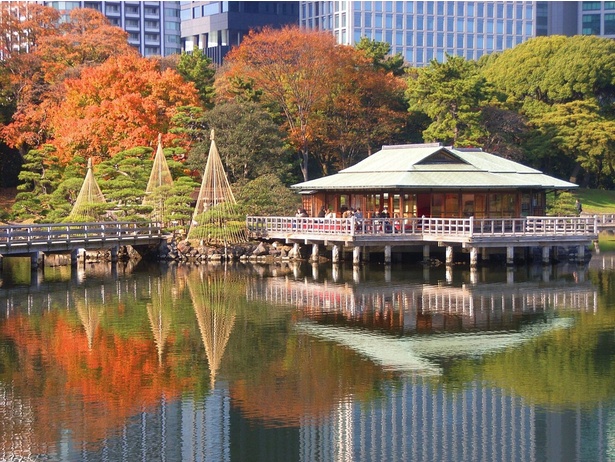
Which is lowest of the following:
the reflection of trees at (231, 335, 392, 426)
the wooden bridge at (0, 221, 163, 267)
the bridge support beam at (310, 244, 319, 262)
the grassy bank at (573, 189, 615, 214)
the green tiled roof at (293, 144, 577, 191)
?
the reflection of trees at (231, 335, 392, 426)

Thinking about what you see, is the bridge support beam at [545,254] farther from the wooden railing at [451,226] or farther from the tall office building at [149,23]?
the tall office building at [149,23]

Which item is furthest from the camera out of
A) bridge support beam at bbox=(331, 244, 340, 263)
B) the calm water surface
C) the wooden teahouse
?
the wooden teahouse

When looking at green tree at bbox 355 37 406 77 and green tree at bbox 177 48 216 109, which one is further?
green tree at bbox 355 37 406 77

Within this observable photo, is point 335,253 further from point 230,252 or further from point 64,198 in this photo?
point 64,198

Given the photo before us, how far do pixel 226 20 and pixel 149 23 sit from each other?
51.8 feet

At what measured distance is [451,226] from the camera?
4188 centimetres

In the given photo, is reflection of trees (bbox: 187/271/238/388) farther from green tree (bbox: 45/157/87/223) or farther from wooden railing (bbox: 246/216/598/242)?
green tree (bbox: 45/157/87/223)

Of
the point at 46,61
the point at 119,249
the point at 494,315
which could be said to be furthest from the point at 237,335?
the point at 46,61

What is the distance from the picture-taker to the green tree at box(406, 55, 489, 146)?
61.0 m

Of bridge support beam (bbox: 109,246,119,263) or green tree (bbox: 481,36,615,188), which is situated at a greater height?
green tree (bbox: 481,36,615,188)

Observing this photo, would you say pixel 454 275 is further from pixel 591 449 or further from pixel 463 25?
pixel 463 25

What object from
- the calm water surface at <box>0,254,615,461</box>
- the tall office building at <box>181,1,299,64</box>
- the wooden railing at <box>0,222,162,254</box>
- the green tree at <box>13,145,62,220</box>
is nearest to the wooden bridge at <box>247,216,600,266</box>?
the calm water surface at <box>0,254,615,461</box>

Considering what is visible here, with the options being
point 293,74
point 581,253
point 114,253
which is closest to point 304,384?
point 114,253

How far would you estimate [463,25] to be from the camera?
400ft
